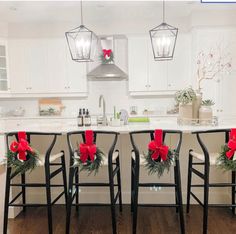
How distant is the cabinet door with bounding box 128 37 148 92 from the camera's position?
5.08 m

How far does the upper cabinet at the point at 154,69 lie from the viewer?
5.05 meters

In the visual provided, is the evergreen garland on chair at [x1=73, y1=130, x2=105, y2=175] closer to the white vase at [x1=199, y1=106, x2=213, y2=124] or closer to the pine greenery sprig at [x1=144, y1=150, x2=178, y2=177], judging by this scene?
the pine greenery sprig at [x1=144, y1=150, x2=178, y2=177]

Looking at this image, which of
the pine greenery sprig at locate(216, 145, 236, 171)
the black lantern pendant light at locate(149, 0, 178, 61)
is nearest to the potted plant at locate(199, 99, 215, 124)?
the pine greenery sprig at locate(216, 145, 236, 171)

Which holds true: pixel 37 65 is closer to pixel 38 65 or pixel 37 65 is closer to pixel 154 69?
pixel 38 65

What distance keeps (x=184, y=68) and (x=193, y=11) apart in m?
1.04

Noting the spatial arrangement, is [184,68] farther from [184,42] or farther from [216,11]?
[216,11]

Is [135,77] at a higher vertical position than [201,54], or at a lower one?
lower

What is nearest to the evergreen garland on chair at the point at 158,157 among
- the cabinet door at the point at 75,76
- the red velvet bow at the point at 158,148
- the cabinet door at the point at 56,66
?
the red velvet bow at the point at 158,148

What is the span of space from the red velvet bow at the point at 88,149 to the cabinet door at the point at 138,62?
2913 millimetres

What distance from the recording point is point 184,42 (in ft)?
16.5

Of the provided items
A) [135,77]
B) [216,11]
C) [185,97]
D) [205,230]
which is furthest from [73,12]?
[205,230]

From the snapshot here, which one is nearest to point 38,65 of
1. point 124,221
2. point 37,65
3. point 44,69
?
point 37,65

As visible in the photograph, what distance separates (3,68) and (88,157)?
3615 millimetres

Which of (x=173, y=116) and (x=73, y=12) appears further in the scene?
(x=173, y=116)
